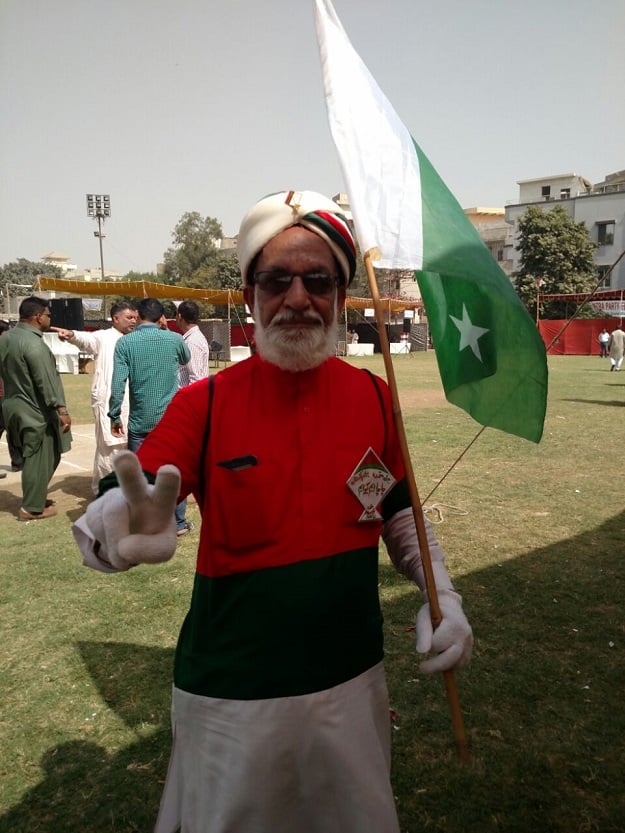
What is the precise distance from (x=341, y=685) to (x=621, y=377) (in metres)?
22.9

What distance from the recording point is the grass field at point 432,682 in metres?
2.76

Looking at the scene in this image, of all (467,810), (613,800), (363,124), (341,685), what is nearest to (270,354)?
(363,124)

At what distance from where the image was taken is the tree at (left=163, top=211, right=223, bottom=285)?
7069 cm

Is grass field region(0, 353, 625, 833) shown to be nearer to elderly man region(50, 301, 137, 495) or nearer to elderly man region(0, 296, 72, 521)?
elderly man region(0, 296, 72, 521)

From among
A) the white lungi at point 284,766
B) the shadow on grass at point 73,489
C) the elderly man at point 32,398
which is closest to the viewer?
the white lungi at point 284,766

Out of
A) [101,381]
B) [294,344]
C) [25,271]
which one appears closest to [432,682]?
[294,344]

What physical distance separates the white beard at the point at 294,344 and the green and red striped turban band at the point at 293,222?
19 cm

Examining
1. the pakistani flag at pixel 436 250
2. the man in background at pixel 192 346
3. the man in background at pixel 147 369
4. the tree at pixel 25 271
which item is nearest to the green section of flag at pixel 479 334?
Result: the pakistani flag at pixel 436 250

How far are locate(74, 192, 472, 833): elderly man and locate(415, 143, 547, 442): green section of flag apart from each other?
391 mm

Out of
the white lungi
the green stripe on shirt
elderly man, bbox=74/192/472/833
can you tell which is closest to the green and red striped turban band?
elderly man, bbox=74/192/472/833

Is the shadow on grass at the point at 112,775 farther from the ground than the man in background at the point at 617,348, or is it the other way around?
the man in background at the point at 617,348

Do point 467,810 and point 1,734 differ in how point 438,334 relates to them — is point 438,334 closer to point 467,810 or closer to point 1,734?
point 467,810

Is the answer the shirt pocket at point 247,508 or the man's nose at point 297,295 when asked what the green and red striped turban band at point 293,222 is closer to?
the man's nose at point 297,295

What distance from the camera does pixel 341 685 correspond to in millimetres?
1697
